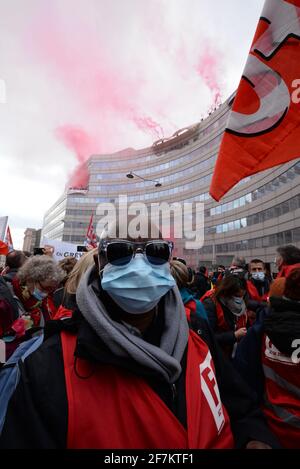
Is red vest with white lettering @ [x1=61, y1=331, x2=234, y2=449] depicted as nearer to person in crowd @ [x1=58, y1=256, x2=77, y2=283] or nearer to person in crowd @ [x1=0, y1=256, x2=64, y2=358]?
person in crowd @ [x1=0, y1=256, x2=64, y2=358]

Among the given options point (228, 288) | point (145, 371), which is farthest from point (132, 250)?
point (228, 288)

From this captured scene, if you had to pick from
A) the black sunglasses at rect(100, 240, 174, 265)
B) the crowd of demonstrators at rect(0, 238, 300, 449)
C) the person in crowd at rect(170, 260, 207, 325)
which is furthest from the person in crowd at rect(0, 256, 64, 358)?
the black sunglasses at rect(100, 240, 174, 265)

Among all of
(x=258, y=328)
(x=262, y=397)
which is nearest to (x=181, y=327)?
(x=258, y=328)

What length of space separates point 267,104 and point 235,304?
2.67 m

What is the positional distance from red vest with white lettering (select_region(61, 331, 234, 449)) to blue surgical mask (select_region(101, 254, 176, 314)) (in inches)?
12.9

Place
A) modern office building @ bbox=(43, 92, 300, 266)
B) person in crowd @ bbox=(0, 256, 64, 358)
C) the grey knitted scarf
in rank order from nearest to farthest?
the grey knitted scarf
person in crowd @ bbox=(0, 256, 64, 358)
modern office building @ bbox=(43, 92, 300, 266)

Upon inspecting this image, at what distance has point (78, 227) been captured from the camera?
193 feet

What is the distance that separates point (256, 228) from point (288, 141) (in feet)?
116

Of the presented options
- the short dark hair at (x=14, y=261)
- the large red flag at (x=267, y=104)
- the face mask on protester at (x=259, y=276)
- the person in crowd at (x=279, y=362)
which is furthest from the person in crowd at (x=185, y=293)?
the face mask on protester at (x=259, y=276)

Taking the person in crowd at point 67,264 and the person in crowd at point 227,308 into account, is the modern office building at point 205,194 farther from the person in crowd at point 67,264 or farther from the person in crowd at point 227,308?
the person in crowd at point 227,308

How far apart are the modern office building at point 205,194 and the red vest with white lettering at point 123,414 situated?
23452 mm

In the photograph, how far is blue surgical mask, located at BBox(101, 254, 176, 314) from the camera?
147cm

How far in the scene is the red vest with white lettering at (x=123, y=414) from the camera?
1.08 m

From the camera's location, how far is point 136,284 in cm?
152
